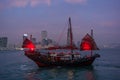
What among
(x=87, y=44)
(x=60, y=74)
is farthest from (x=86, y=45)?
(x=60, y=74)

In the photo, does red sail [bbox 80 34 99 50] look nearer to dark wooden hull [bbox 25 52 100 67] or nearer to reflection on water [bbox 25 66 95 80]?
dark wooden hull [bbox 25 52 100 67]

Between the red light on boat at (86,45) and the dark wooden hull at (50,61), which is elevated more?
the red light on boat at (86,45)

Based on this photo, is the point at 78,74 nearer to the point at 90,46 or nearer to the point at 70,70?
the point at 70,70

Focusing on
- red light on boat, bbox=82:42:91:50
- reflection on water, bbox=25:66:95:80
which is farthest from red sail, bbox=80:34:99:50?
reflection on water, bbox=25:66:95:80

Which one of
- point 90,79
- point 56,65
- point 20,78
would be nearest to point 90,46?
point 56,65

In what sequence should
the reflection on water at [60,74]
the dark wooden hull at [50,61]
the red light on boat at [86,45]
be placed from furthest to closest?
the red light on boat at [86,45] → the dark wooden hull at [50,61] → the reflection on water at [60,74]

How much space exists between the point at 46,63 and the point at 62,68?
4830 mm

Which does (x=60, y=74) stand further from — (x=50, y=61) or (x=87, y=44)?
(x=87, y=44)

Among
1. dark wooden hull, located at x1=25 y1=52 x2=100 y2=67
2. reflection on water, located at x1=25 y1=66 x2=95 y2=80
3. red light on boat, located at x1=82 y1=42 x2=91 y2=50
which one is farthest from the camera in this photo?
red light on boat, located at x1=82 y1=42 x2=91 y2=50

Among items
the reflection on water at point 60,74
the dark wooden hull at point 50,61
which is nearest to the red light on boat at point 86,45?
the dark wooden hull at point 50,61

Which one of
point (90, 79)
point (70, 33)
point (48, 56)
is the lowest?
point (90, 79)

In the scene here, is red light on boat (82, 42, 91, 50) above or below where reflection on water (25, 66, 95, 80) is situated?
above

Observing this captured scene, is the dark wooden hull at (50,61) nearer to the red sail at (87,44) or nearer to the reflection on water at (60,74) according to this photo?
the reflection on water at (60,74)

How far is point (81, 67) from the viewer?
69.4 metres
